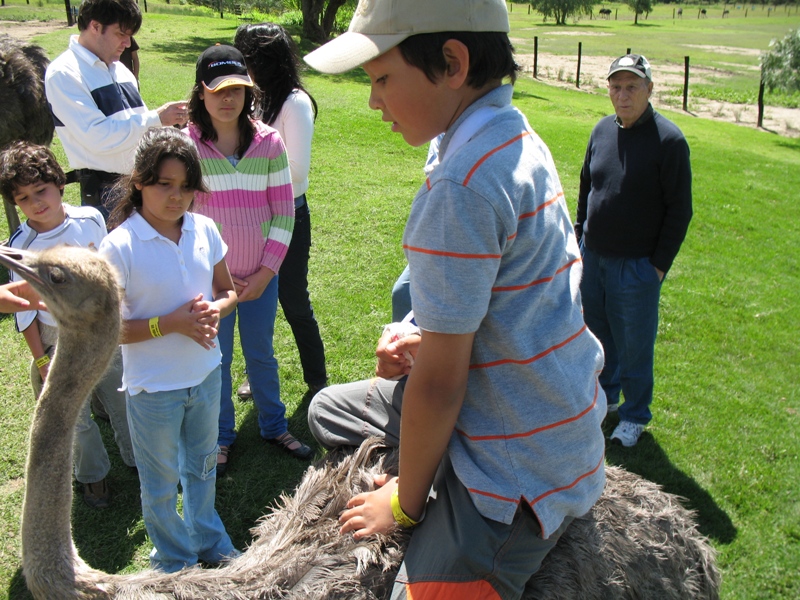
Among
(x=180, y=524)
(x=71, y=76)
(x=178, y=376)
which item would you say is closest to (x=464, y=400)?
(x=178, y=376)

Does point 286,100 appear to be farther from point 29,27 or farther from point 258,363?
point 29,27

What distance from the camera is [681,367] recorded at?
668 centimetres

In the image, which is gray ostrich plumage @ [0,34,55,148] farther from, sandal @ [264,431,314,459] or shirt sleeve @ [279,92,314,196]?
sandal @ [264,431,314,459]

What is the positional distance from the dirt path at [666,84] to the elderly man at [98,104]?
49.4 feet

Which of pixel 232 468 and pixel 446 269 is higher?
pixel 446 269

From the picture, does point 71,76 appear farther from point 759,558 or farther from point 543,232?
point 759,558

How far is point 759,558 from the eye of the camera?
4355mm

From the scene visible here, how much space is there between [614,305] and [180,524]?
3.57m

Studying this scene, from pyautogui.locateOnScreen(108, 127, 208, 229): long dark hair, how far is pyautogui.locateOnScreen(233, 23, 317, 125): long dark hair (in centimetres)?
148

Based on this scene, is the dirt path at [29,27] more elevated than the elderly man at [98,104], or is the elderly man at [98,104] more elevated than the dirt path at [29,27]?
the dirt path at [29,27]

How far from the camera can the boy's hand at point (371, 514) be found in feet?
8.13

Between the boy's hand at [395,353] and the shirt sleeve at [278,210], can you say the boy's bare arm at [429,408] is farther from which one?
the shirt sleeve at [278,210]

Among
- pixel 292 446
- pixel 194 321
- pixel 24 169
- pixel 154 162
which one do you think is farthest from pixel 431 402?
pixel 292 446

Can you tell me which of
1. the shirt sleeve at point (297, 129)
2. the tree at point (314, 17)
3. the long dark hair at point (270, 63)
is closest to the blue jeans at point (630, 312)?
the shirt sleeve at point (297, 129)
